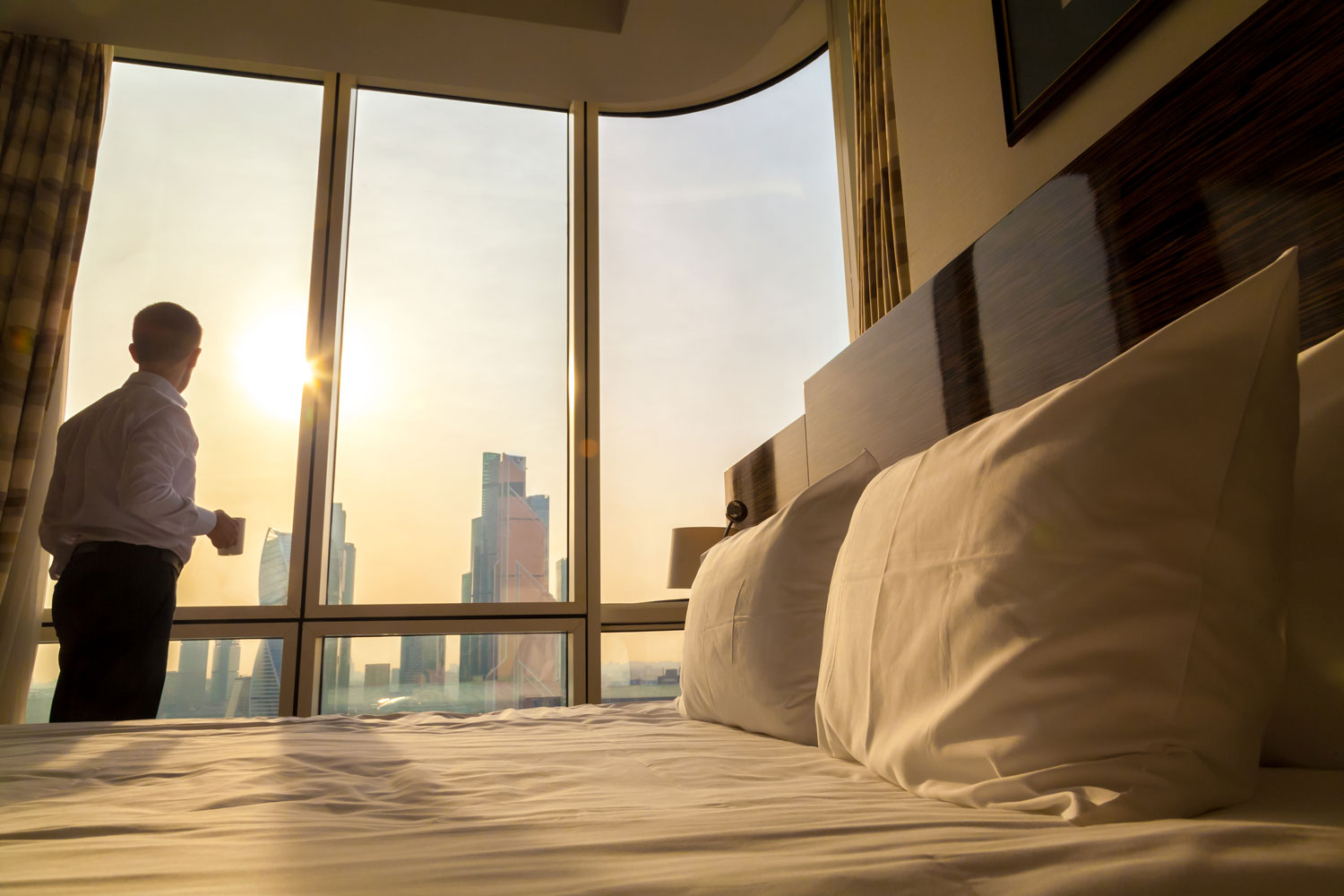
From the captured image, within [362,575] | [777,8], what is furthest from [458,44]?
[362,575]

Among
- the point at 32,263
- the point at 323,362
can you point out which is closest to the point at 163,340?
the point at 323,362

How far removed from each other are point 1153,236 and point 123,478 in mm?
2337

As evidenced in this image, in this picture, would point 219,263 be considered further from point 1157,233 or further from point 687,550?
point 1157,233

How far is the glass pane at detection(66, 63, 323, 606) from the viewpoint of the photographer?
134 inches

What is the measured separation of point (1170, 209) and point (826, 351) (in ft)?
8.29

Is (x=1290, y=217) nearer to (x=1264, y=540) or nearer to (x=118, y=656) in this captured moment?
(x=1264, y=540)

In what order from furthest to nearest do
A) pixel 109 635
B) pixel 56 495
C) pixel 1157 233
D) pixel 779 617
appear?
pixel 56 495, pixel 109 635, pixel 779 617, pixel 1157 233

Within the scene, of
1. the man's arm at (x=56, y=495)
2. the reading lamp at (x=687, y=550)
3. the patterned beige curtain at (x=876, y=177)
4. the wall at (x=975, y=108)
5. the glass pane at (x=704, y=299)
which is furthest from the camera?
the glass pane at (x=704, y=299)

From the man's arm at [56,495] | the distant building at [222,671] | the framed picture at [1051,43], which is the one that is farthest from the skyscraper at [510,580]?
the framed picture at [1051,43]

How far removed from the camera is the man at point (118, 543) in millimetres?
2119

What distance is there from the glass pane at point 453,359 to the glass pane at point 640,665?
0.33m

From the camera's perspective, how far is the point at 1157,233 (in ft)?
3.53

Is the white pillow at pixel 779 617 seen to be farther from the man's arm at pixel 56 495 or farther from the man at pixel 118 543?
the man's arm at pixel 56 495

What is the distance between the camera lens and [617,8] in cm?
297
